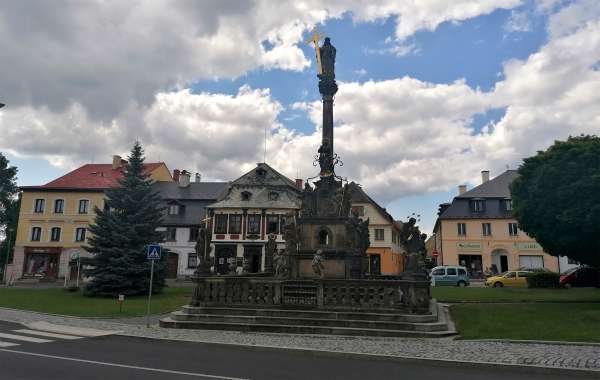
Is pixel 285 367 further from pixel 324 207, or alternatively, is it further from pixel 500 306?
pixel 324 207

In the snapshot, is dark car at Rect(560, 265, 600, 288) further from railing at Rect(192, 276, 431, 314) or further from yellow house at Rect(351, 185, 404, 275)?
yellow house at Rect(351, 185, 404, 275)

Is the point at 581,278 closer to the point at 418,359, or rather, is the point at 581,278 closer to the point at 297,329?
the point at 297,329

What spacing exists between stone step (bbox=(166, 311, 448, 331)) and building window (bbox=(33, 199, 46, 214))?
4153 centimetres

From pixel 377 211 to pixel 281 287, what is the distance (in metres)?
38.1

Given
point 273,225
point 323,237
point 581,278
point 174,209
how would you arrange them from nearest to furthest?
1. point 323,237
2. point 581,278
3. point 273,225
4. point 174,209

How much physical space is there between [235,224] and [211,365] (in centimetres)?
3951

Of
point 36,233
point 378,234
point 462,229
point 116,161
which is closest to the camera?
point 36,233

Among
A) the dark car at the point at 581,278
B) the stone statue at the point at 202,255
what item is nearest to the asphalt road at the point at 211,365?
the stone statue at the point at 202,255

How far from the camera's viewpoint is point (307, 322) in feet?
45.8

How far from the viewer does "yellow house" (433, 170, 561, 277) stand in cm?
4756

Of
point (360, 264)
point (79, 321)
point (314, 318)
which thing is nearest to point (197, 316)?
point (314, 318)

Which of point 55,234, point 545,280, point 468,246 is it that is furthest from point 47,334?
point 468,246

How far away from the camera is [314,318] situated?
14.1m

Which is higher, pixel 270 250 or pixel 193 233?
pixel 193 233
